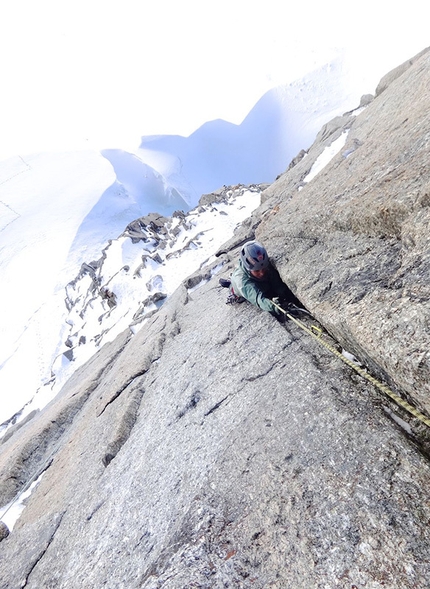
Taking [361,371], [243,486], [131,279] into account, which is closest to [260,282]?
[361,371]

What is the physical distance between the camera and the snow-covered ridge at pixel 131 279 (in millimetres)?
16531

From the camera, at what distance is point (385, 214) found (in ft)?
13.8

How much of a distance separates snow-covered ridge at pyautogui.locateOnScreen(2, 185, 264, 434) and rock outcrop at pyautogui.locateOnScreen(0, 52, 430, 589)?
6.73 meters

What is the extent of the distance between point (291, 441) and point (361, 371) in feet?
4.03

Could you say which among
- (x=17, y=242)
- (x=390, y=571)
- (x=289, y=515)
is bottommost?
(x=390, y=571)

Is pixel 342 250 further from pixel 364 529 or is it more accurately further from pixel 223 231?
pixel 223 231

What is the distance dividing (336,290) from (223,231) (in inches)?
739

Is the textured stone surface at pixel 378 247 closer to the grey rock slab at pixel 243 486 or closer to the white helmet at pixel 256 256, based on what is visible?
the white helmet at pixel 256 256

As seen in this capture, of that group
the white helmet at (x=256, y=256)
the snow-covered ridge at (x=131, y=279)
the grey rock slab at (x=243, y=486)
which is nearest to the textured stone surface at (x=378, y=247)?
the white helmet at (x=256, y=256)

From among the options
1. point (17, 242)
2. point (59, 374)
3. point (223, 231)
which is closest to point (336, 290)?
point (59, 374)

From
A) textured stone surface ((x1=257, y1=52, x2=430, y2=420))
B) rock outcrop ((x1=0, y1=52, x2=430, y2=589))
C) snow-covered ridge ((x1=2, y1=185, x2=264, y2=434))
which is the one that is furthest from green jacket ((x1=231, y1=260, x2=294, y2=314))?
snow-covered ridge ((x1=2, y1=185, x2=264, y2=434))

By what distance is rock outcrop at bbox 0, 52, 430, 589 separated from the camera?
9.79ft

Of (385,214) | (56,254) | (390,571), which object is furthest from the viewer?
(56,254)

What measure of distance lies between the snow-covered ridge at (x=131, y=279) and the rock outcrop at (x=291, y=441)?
6728 mm
